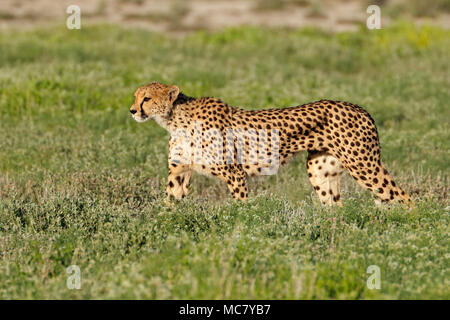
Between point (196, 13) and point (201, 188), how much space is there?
14.8 m

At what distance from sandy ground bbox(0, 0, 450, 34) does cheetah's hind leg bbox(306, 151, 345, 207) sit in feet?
43.7

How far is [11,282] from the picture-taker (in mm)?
4559

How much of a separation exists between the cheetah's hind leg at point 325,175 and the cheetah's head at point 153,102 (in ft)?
4.42

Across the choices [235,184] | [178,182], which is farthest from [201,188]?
[235,184]

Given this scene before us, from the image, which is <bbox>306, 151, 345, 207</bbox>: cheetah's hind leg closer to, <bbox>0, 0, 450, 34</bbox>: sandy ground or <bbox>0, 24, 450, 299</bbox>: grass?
<bbox>0, 24, 450, 299</bbox>: grass

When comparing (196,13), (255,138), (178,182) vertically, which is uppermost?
(196,13)

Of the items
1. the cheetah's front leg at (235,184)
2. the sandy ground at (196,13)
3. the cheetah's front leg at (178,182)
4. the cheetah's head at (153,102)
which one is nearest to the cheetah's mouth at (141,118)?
the cheetah's head at (153,102)

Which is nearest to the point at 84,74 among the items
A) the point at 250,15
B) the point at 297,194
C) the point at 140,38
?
the point at 140,38

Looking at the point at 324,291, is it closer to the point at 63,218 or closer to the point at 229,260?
the point at 229,260

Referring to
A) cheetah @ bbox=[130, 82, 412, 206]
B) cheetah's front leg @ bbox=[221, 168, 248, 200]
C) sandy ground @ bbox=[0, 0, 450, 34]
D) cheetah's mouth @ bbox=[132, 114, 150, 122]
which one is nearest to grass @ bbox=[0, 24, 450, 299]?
cheetah's front leg @ bbox=[221, 168, 248, 200]

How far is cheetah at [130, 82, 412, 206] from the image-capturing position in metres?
6.08

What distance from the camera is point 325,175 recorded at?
639 cm

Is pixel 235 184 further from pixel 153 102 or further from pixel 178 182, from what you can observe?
pixel 153 102
